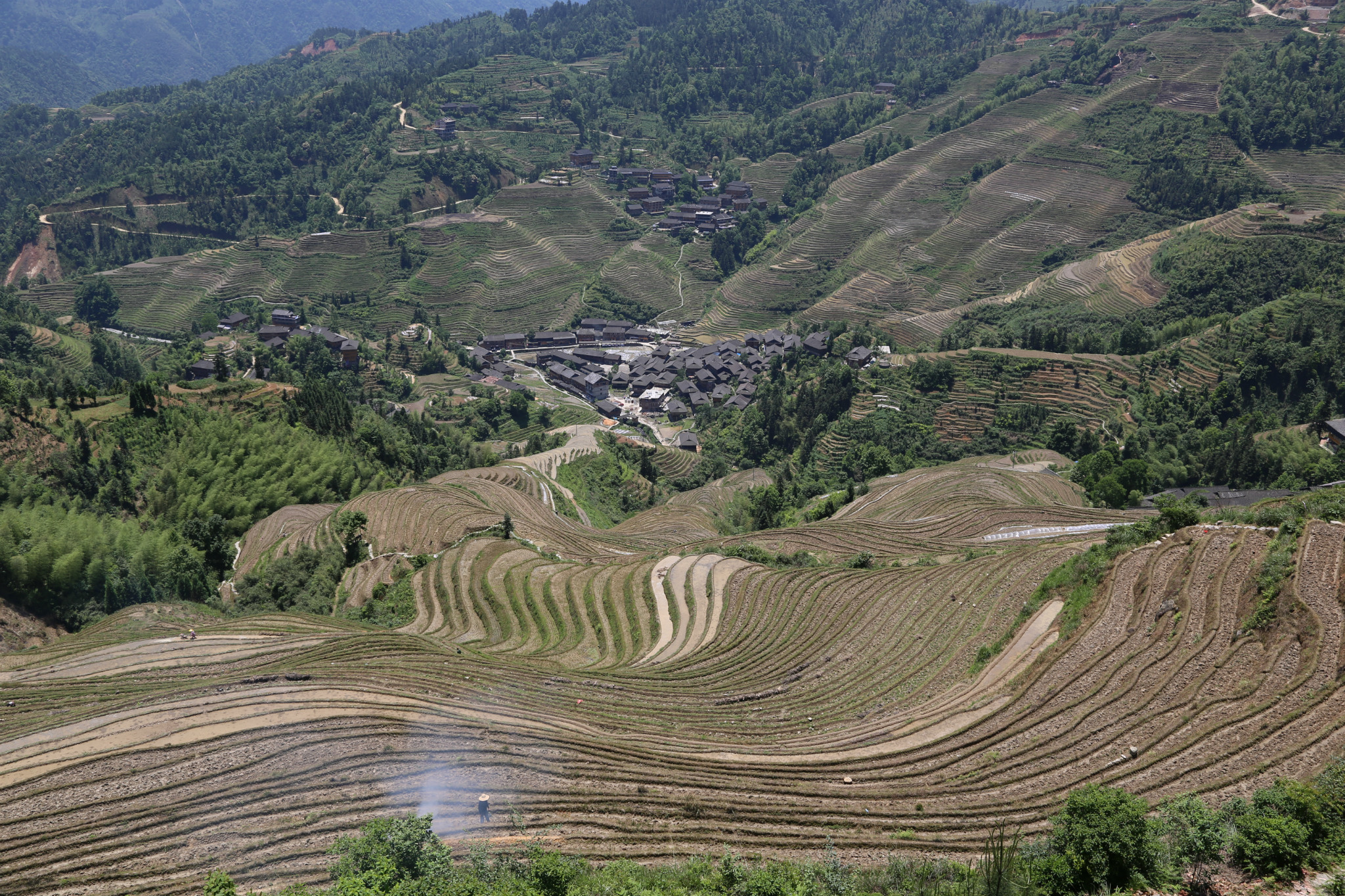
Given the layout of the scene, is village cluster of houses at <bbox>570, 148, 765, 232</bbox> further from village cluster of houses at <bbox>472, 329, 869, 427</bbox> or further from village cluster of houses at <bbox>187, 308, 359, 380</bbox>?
village cluster of houses at <bbox>187, 308, 359, 380</bbox>

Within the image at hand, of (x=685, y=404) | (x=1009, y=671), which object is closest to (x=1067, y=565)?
(x=1009, y=671)

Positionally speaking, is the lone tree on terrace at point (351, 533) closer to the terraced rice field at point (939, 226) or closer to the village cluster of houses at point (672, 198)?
the terraced rice field at point (939, 226)

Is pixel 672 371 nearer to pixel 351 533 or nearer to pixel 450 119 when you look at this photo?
pixel 351 533

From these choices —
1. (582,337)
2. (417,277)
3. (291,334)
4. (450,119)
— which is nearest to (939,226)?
(582,337)

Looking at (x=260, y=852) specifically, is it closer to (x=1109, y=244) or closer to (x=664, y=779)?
(x=664, y=779)

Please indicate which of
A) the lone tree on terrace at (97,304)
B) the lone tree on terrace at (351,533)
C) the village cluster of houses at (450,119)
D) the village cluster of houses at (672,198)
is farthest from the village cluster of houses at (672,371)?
the village cluster of houses at (450,119)
